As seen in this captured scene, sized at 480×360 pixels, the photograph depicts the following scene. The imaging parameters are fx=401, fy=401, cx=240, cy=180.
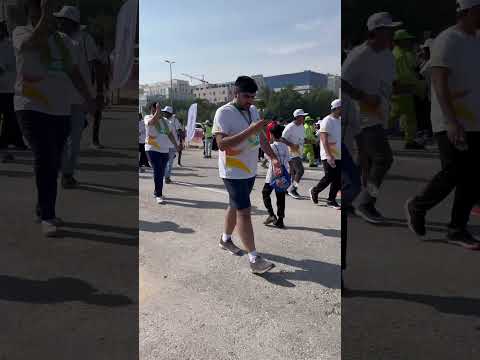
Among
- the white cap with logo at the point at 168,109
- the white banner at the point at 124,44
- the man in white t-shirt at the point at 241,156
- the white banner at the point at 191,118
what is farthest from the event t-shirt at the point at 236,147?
the white banner at the point at 191,118

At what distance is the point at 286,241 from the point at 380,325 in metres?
2.93

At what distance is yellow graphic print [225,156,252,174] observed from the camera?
11.0 feet

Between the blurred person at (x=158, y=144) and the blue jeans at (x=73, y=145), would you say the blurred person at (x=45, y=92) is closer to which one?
the blue jeans at (x=73, y=145)

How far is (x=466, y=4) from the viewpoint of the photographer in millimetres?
1167

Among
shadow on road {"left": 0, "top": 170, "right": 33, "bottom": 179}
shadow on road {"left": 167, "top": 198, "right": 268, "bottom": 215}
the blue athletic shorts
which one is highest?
shadow on road {"left": 0, "top": 170, "right": 33, "bottom": 179}

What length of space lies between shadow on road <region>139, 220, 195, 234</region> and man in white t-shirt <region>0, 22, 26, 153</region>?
323 cm

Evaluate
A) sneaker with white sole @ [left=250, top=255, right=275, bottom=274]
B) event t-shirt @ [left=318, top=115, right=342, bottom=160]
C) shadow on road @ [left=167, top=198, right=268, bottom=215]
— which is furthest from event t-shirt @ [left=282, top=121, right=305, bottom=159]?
sneaker with white sole @ [left=250, top=255, right=275, bottom=274]

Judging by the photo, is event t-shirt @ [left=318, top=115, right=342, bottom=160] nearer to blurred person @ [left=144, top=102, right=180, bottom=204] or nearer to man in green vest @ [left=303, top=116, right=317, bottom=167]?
blurred person @ [left=144, top=102, right=180, bottom=204]

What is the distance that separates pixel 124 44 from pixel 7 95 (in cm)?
43

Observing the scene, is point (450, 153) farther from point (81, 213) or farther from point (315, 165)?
point (315, 165)

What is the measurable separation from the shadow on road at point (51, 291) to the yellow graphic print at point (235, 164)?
6.59 feet

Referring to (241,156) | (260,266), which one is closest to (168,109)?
(241,156)

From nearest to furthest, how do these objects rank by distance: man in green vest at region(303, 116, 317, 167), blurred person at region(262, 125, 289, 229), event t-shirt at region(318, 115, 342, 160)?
1. blurred person at region(262, 125, 289, 229)
2. event t-shirt at region(318, 115, 342, 160)
3. man in green vest at region(303, 116, 317, 167)

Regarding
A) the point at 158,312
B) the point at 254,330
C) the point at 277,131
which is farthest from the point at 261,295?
the point at 277,131
